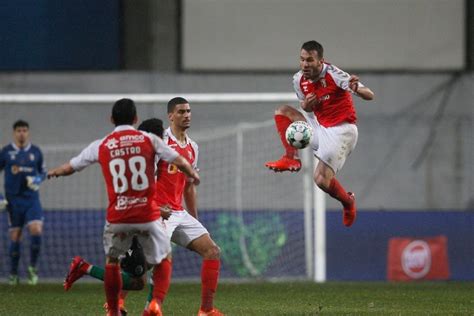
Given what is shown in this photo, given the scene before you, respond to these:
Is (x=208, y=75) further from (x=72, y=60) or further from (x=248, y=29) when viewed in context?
(x=72, y=60)

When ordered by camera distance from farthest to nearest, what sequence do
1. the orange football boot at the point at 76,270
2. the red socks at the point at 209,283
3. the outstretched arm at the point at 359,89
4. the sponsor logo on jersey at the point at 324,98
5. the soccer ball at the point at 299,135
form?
the sponsor logo on jersey at the point at 324,98
the soccer ball at the point at 299,135
the outstretched arm at the point at 359,89
the red socks at the point at 209,283
the orange football boot at the point at 76,270

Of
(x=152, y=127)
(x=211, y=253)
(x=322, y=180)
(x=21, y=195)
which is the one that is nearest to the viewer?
(x=152, y=127)

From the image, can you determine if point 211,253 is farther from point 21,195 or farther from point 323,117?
point 21,195

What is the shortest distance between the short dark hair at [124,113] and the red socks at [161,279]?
1.14 meters

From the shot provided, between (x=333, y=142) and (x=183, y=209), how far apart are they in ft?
6.17

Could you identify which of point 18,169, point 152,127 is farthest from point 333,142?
point 18,169

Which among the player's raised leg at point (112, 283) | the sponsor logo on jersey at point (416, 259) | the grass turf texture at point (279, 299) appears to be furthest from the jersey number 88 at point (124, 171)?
the sponsor logo on jersey at point (416, 259)

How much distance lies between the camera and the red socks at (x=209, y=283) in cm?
888

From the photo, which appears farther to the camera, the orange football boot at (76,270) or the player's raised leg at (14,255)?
the player's raised leg at (14,255)

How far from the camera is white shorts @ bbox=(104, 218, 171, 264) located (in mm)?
7797

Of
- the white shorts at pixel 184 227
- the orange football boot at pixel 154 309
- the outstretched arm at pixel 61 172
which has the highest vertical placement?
the outstretched arm at pixel 61 172

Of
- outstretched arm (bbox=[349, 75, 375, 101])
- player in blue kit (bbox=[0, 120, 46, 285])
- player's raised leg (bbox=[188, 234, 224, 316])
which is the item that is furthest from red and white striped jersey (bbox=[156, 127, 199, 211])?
player in blue kit (bbox=[0, 120, 46, 285])

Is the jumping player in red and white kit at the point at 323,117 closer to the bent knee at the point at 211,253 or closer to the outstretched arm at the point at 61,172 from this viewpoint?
the bent knee at the point at 211,253

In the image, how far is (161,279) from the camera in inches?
324
